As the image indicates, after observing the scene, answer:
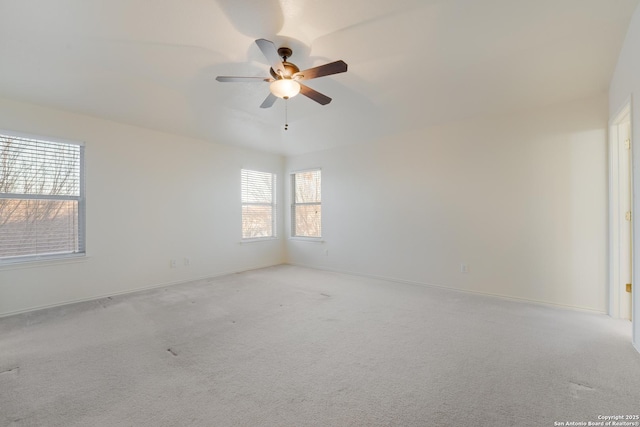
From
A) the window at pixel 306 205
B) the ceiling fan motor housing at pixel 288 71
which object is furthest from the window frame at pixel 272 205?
the ceiling fan motor housing at pixel 288 71

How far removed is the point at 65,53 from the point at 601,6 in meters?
4.70

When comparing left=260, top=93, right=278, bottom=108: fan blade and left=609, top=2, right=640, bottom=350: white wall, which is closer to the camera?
left=609, top=2, right=640, bottom=350: white wall

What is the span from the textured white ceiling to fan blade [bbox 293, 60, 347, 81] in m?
0.40

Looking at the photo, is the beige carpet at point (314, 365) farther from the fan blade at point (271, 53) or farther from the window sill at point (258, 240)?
the fan blade at point (271, 53)

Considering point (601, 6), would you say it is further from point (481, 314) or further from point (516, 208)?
point (481, 314)

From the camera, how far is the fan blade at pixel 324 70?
2.12m

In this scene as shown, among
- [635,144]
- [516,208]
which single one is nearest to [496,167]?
[516,208]

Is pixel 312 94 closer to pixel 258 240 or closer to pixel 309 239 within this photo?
pixel 309 239

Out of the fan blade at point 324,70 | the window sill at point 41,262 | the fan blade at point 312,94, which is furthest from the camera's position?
the window sill at point 41,262

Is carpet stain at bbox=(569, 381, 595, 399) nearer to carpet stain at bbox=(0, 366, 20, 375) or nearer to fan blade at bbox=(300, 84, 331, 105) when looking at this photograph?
fan blade at bbox=(300, 84, 331, 105)

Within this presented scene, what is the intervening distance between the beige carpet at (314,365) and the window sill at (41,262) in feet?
1.84

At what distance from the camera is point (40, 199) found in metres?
3.29

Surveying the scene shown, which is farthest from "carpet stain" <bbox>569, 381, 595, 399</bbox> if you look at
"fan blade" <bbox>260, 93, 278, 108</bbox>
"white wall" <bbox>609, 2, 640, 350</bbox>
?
"fan blade" <bbox>260, 93, 278, 108</bbox>

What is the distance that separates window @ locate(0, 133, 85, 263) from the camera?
10.2ft
